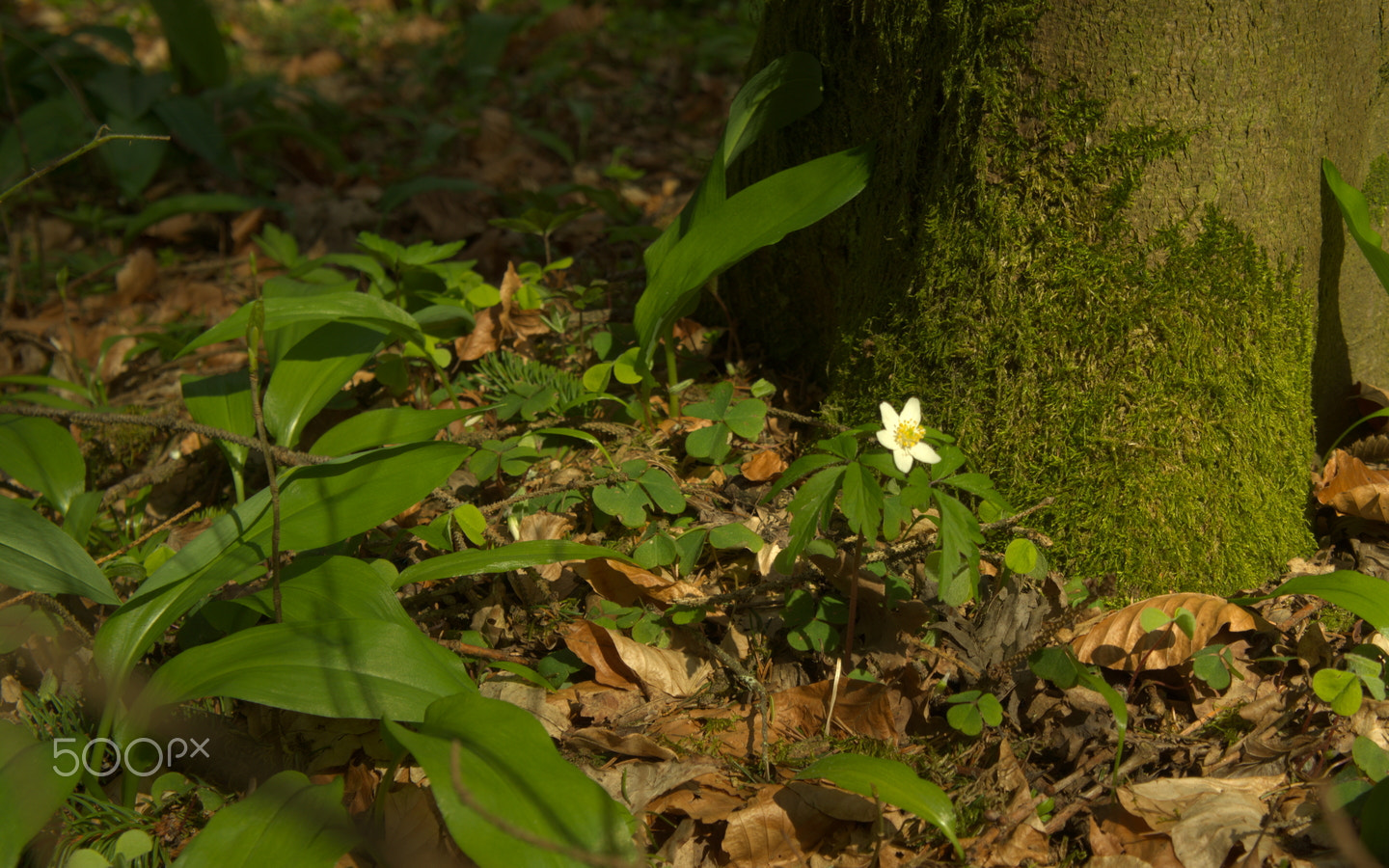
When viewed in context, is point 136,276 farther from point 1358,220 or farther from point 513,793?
point 1358,220

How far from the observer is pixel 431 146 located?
13.3 feet

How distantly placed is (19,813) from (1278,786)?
1.97m

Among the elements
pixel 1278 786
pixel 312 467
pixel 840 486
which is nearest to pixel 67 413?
pixel 312 467

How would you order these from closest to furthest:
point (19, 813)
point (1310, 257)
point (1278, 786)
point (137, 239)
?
point (19, 813)
point (1278, 786)
point (1310, 257)
point (137, 239)

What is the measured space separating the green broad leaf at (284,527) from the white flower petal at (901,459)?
2.77ft

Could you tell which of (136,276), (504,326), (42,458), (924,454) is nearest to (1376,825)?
(924,454)

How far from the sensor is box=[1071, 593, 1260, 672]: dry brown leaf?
5.20 ft

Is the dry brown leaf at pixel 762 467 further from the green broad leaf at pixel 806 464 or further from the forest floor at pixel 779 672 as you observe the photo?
the green broad leaf at pixel 806 464

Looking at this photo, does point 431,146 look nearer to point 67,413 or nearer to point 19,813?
point 67,413

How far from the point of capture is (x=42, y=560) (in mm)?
1635

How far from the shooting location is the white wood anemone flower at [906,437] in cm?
147

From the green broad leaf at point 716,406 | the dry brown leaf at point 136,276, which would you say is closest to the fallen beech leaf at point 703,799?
the green broad leaf at point 716,406

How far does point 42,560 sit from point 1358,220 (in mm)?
2646

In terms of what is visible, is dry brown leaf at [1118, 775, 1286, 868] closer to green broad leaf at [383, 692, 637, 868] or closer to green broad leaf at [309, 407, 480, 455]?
green broad leaf at [383, 692, 637, 868]
